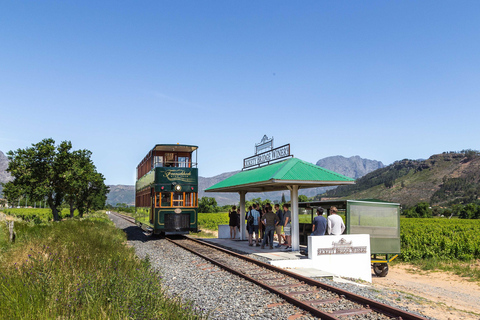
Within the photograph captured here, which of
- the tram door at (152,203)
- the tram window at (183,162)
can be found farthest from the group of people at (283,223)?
the tram door at (152,203)

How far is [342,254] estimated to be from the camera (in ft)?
39.9

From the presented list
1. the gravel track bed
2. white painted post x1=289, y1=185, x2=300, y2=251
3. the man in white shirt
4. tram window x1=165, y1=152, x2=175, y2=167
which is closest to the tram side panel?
tram window x1=165, y1=152, x2=175, y2=167

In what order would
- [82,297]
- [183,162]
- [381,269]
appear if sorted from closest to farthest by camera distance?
[82,297], [381,269], [183,162]

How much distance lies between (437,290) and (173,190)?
1301cm

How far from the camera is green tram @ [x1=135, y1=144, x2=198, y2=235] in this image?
65.3 ft

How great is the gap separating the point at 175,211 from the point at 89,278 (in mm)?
14123

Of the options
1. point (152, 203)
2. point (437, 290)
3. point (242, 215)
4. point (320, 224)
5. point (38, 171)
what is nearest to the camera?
point (320, 224)

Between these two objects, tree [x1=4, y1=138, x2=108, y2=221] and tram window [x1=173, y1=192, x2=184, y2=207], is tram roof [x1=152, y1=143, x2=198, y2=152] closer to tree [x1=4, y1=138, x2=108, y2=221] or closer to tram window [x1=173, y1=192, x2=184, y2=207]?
tram window [x1=173, y1=192, x2=184, y2=207]

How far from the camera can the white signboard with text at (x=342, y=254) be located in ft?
38.9

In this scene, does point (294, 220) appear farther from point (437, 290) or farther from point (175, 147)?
point (175, 147)

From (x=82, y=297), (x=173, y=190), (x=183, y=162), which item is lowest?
(x=82, y=297)

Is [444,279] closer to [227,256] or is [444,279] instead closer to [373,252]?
[373,252]

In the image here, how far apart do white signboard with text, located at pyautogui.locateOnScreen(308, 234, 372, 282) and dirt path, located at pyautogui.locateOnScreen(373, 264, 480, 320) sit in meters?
0.81

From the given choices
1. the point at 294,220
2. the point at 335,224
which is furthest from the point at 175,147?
the point at 335,224
